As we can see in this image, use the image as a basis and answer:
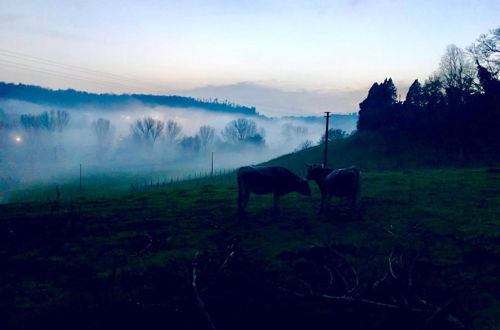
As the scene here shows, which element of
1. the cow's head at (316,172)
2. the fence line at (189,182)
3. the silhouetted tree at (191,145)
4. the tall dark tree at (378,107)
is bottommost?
the fence line at (189,182)

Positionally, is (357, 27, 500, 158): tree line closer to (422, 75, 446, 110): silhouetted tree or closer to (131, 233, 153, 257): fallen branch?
(422, 75, 446, 110): silhouetted tree

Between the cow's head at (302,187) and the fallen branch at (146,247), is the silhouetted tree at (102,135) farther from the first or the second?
the fallen branch at (146,247)

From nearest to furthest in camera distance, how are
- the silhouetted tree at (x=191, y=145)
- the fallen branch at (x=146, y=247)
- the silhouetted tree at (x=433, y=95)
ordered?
1. the fallen branch at (x=146, y=247)
2. the silhouetted tree at (x=433, y=95)
3. the silhouetted tree at (x=191, y=145)

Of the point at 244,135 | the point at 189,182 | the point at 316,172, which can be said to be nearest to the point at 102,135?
the point at 244,135

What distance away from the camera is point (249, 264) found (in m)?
10.5

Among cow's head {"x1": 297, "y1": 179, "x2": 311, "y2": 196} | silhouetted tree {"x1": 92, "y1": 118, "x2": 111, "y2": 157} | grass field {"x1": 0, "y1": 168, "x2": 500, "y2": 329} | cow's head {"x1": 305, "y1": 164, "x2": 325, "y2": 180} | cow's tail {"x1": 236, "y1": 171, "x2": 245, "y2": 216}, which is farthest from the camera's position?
silhouetted tree {"x1": 92, "y1": 118, "x2": 111, "y2": 157}

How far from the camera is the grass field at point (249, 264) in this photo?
6818 mm

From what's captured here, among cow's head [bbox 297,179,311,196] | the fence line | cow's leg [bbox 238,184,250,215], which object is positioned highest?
cow's head [bbox 297,179,311,196]

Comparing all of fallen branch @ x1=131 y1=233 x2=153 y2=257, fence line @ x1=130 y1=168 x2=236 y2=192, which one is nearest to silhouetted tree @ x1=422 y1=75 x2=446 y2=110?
fence line @ x1=130 y1=168 x2=236 y2=192

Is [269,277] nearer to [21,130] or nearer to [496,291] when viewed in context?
[496,291]

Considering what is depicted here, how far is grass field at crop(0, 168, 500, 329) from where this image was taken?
268 inches

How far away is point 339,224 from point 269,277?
6.42 meters

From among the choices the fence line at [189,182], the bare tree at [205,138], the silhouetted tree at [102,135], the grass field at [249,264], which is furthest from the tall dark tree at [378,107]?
the silhouetted tree at [102,135]

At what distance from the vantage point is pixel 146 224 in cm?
1697
